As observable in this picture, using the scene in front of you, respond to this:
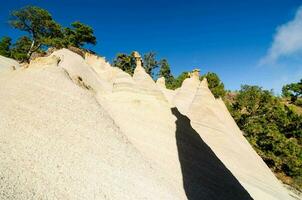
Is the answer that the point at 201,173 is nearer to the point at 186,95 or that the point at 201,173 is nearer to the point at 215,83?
the point at 186,95

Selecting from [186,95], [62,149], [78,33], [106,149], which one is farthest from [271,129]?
[78,33]

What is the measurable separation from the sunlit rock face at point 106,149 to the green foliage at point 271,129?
14182mm

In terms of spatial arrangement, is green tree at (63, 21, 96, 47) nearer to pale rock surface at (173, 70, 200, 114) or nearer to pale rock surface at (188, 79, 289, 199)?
pale rock surface at (173, 70, 200, 114)

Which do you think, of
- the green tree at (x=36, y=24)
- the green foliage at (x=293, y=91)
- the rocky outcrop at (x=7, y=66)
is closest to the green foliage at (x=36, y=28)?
the green tree at (x=36, y=24)

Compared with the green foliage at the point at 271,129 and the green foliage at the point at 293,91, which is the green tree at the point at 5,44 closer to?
the green foliage at the point at 271,129

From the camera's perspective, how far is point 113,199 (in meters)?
9.04

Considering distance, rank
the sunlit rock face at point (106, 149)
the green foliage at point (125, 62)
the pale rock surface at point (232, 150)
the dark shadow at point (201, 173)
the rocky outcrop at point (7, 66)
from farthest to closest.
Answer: the green foliage at point (125, 62) → the rocky outcrop at point (7, 66) → the pale rock surface at point (232, 150) → the dark shadow at point (201, 173) → the sunlit rock face at point (106, 149)

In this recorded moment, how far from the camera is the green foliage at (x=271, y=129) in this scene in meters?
33.5

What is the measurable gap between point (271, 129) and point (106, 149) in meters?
30.8

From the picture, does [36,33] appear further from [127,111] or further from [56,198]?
[56,198]

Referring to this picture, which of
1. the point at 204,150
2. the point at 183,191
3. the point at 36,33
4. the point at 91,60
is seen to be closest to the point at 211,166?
the point at 204,150

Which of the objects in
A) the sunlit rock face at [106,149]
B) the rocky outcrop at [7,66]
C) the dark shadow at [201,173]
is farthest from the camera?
the rocky outcrop at [7,66]

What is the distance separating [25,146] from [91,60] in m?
33.9

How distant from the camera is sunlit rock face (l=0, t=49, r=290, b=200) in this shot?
353 inches
